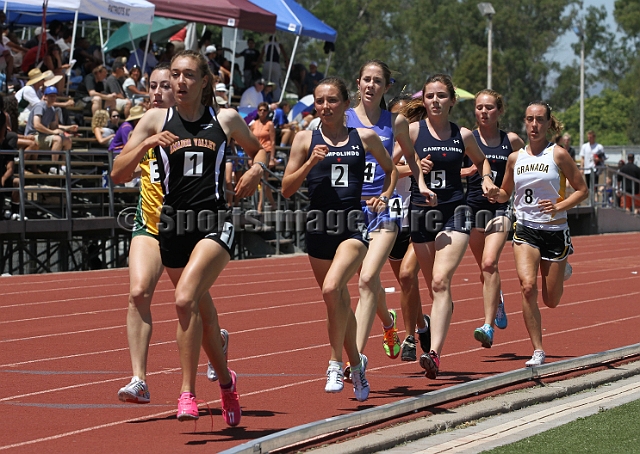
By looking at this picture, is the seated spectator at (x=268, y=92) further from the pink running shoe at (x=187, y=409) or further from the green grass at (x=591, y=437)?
the pink running shoe at (x=187, y=409)

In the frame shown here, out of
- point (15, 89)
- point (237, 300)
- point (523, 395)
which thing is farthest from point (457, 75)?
point (523, 395)

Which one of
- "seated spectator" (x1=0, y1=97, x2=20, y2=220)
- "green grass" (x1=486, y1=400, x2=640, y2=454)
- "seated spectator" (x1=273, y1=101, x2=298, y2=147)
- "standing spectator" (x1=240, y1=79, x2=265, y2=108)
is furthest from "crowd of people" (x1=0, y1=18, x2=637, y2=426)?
"standing spectator" (x1=240, y1=79, x2=265, y2=108)

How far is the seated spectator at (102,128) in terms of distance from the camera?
19.5 m

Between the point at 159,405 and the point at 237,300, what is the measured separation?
6765 millimetres

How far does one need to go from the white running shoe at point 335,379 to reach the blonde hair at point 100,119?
13.6 metres

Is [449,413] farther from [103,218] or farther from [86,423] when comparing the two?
[103,218]

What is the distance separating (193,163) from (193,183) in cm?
11

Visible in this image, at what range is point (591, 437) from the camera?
6.17 m

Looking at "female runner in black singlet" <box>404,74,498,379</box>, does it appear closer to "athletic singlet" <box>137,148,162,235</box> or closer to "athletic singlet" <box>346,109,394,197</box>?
"athletic singlet" <box>346,109,394,197</box>

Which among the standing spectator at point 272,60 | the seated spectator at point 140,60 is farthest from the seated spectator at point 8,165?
the standing spectator at point 272,60

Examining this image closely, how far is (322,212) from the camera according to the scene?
6992mm

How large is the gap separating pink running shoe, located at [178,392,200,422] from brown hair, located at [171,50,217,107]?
1.67 metres

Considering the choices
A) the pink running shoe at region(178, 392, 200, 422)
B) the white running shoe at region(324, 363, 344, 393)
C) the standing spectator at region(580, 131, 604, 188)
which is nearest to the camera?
the pink running shoe at region(178, 392, 200, 422)

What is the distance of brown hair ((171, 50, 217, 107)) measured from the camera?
6.21 metres
